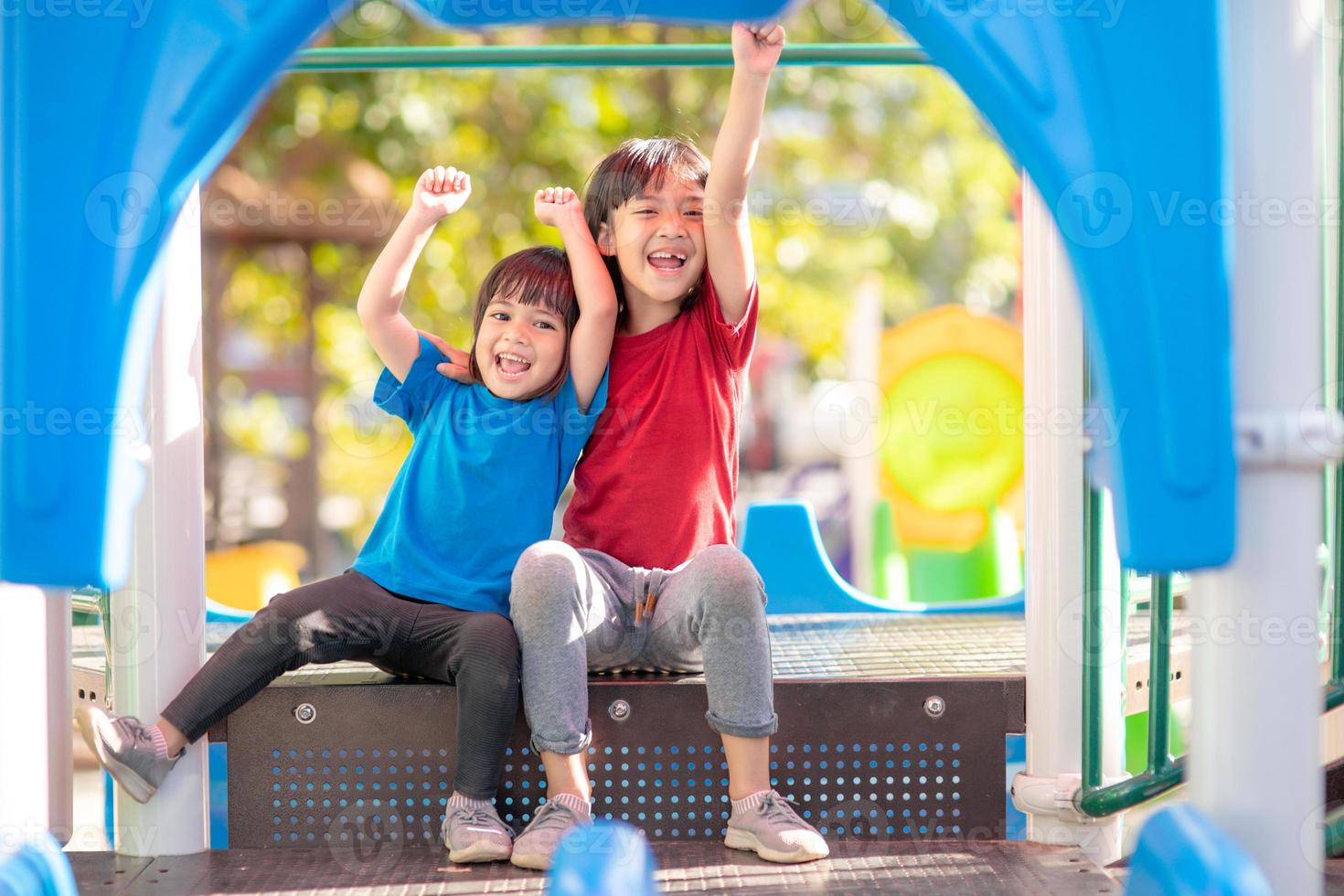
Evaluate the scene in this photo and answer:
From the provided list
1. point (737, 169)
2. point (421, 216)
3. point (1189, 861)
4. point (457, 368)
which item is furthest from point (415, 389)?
point (1189, 861)

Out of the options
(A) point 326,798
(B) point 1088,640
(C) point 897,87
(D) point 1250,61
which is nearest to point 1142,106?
(D) point 1250,61

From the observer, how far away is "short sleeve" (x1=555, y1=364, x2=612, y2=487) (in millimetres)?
2092

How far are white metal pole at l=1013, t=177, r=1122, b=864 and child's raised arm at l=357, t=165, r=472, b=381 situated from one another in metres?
0.89

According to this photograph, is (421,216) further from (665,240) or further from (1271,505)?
(1271,505)

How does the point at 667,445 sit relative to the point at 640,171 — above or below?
below

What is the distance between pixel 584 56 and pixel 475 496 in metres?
0.89

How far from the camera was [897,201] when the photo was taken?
7.66 m

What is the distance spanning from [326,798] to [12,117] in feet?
3.45

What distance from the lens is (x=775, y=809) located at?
1777 mm

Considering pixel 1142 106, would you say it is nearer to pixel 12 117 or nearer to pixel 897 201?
pixel 12 117

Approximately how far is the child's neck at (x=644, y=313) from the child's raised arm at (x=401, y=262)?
32cm

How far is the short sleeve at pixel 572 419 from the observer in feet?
6.86

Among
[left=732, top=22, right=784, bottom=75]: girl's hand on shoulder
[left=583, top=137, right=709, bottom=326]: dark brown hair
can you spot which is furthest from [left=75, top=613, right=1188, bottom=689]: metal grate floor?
[left=732, top=22, right=784, bottom=75]: girl's hand on shoulder

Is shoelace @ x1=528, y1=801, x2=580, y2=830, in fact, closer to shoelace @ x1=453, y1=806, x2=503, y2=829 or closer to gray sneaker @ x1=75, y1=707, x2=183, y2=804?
shoelace @ x1=453, y1=806, x2=503, y2=829
